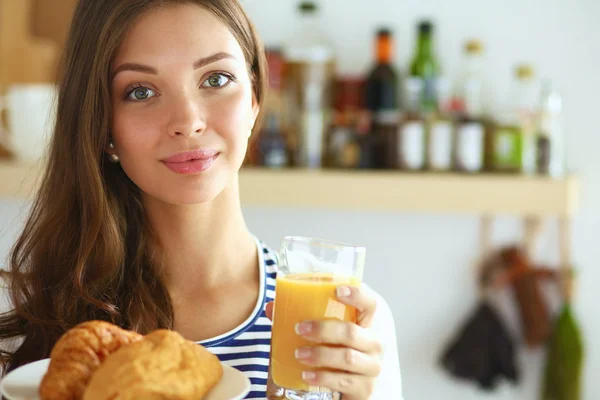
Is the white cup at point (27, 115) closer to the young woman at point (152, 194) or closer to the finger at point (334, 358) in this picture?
the young woman at point (152, 194)

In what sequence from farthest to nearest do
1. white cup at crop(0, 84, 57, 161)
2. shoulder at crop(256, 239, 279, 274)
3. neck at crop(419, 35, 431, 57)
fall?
1. neck at crop(419, 35, 431, 57)
2. white cup at crop(0, 84, 57, 161)
3. shoulder at crop(256, 239, 279, 274)

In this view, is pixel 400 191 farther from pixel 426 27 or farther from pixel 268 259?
pixel 268 259

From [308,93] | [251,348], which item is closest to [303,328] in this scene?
[251,348]

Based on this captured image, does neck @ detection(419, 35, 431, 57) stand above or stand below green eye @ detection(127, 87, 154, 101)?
above

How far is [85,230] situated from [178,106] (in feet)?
0.84

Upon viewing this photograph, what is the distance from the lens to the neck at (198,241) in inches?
47.4

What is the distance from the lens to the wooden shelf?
2.16 metres

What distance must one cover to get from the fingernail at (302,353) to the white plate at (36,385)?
0.33 feet

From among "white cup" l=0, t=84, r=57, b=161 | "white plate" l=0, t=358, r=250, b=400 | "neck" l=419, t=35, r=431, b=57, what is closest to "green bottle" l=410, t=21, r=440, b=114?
"neck" l=419, t=35, r=431, b=57

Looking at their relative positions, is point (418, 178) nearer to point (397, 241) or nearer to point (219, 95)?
point (397, 241)

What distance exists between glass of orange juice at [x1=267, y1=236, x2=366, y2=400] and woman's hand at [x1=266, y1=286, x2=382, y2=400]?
1 centimetres

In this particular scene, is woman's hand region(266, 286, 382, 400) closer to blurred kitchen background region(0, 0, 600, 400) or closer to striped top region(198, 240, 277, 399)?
striped top region(198, 240, 277, 399)

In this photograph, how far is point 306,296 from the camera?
86 cm

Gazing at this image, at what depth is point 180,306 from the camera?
1.20m
